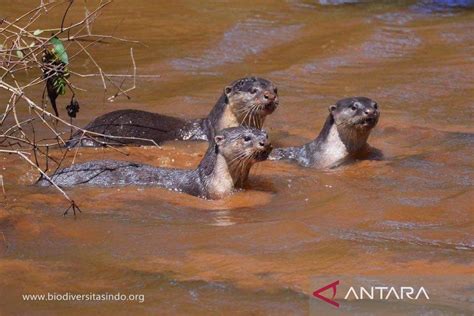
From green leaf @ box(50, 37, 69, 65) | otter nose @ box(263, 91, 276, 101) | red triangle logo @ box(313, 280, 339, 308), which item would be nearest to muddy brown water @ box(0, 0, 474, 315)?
red triangle logo @ box(313, 280, 339, 308)

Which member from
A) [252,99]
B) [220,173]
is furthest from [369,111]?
[220,173]

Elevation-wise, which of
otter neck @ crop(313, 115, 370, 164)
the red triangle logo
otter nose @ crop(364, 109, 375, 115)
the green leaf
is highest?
the green leaf

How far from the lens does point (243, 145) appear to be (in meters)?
5.72

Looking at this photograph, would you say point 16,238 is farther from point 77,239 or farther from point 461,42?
point 461,42

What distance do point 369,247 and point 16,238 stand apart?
4.96 feet

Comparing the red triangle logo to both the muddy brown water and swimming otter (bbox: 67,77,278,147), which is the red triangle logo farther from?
swimming otter (bbox: 67,77,278,147)

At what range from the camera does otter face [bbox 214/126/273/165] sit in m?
5.66

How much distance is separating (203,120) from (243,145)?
1413 millimetres

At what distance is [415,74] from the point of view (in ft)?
27.5

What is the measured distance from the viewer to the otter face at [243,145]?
Answer: 566cm

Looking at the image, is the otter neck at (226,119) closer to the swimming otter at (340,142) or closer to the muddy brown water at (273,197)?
the muddy brown water at (273,197)

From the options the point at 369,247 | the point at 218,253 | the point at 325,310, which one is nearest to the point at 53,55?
the point at 218,253

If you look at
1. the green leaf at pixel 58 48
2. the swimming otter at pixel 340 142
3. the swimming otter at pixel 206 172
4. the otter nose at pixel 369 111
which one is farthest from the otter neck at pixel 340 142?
the green leaf at pixel 58 48

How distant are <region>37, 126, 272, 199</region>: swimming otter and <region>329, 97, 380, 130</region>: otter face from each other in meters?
0.84
